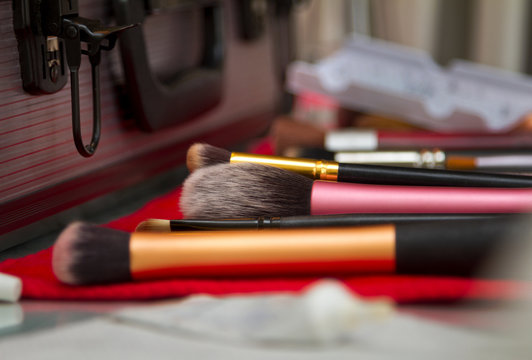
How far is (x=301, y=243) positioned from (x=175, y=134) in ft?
0.95

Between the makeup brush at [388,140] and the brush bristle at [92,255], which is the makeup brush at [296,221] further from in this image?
the makeup brush at [388,140]

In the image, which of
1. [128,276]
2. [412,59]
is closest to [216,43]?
[412,59]

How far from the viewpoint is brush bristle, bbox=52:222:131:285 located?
0.25m

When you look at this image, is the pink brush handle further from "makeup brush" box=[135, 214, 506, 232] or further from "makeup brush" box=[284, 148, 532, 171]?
"makeup brush" box=[284, 148, 532, 171]

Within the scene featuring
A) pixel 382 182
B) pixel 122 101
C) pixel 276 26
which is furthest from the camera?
pixel 276 26

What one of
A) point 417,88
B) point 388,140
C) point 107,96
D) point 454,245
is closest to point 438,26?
point 417,88

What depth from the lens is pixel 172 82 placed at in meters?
0.48

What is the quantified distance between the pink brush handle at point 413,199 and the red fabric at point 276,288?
0.05m

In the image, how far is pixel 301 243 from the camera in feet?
0.80

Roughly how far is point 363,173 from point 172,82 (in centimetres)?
23

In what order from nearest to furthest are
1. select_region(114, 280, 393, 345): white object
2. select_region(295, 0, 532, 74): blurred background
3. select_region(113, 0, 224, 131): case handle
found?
select_region(114, 280, 393, 345): white object → select_region(113, 0, 224, 131): case handle → select_region(295, 0, 532, 74): blurred background

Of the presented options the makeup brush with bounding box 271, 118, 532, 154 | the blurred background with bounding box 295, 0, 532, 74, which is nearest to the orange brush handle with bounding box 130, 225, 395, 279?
the makeup brush with bounding box 271, 118, 532, 154

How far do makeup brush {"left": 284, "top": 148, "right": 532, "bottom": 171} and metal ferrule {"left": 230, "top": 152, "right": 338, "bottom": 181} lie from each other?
0.10m

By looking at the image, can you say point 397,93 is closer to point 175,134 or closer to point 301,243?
point 175,134
